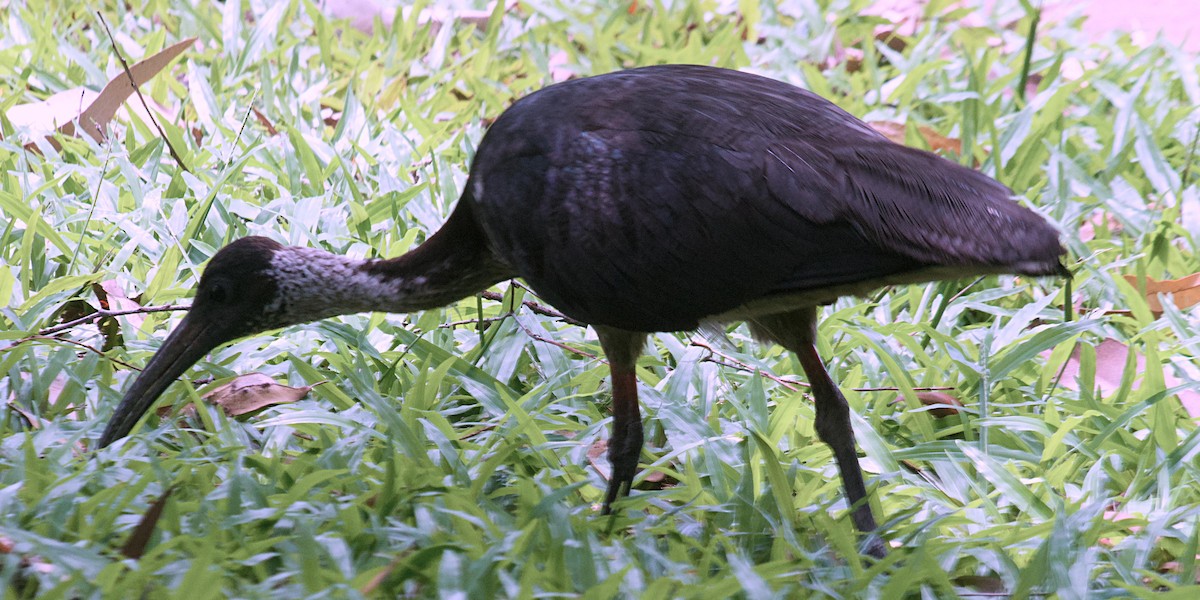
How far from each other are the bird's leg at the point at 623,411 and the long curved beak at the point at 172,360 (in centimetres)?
107

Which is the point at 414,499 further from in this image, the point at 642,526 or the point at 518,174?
the point at 518,174

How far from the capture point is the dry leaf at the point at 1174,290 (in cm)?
406

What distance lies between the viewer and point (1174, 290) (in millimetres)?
4098

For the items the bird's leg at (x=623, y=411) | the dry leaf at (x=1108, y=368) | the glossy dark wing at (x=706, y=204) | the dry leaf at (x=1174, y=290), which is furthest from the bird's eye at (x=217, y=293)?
the dry leaf at (x=1174, y=290)

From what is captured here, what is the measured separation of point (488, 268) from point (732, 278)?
2.86ft

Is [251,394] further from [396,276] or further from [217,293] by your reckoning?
[396,276]

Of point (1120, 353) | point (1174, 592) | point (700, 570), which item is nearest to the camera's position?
point (1174, 592)

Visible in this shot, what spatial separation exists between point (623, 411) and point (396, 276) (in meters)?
0.72

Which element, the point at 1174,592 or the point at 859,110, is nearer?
the point at 1174,592

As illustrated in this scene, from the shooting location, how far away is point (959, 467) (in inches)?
134

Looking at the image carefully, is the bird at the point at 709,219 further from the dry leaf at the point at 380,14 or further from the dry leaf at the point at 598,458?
the dry leaf at the point at 380,14

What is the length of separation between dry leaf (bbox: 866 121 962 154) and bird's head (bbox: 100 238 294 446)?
240cm

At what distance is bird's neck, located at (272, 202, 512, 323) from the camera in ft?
11.9

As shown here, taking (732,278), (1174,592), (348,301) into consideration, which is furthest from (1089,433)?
(348,301)
